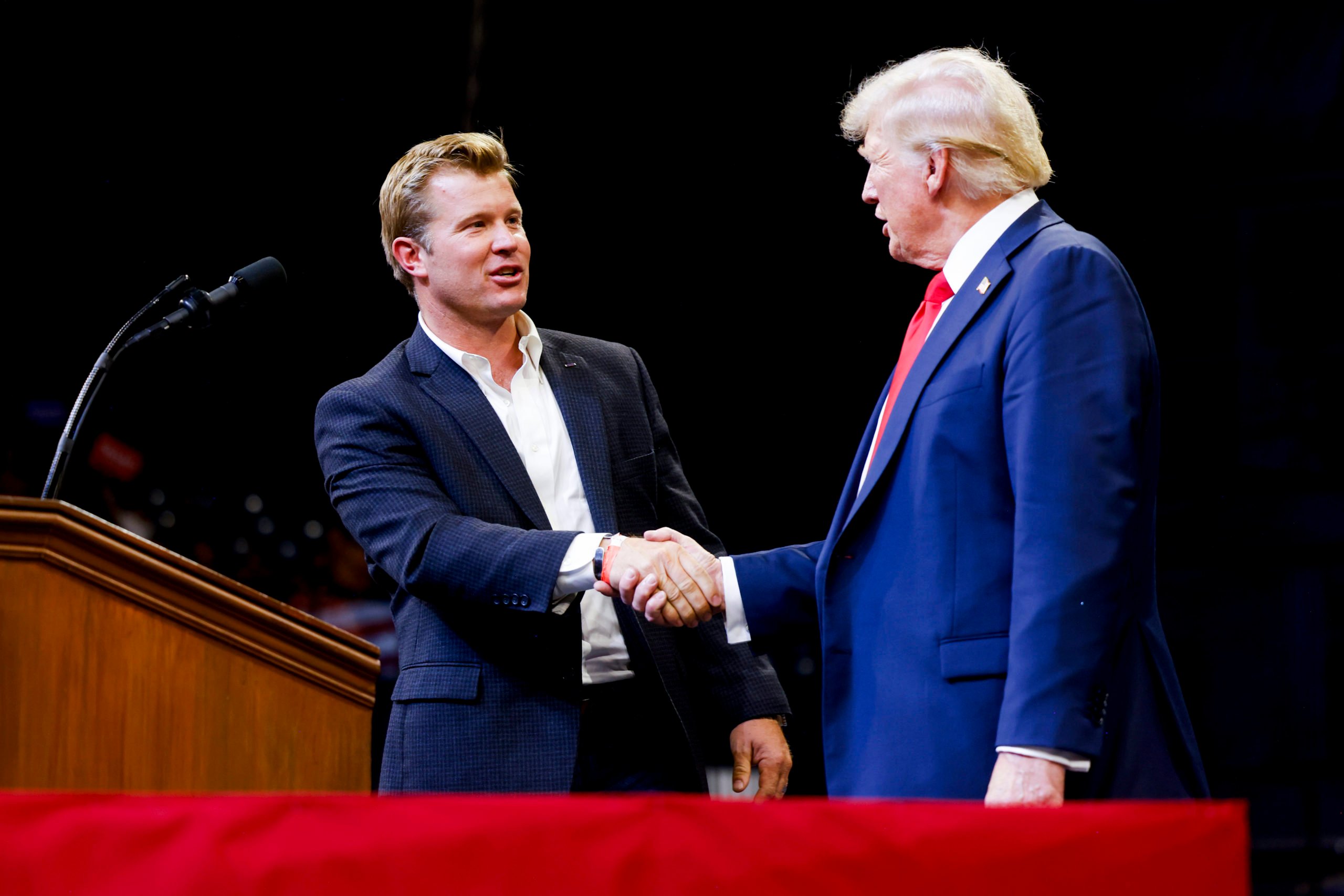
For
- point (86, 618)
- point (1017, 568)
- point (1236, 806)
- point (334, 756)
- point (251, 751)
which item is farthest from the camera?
point (334, 756)

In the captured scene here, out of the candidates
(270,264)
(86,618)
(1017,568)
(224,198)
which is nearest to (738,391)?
(224,198)

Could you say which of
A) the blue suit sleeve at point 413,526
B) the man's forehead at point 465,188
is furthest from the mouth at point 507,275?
the blue suit sleeve at point 413,526

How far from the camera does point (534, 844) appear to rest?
0.87 m

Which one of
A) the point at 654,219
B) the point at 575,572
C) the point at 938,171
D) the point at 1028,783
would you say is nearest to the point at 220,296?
the point at 575,572

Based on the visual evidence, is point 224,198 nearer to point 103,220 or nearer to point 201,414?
point 103,220

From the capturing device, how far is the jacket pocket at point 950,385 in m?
1.54

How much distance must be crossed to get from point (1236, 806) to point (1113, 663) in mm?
593

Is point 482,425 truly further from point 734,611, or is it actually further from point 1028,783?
point 1028,783

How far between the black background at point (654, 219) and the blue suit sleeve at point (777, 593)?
2786 millimetres

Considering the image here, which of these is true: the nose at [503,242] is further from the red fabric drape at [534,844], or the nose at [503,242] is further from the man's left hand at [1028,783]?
the red fabric drape at [534,844]

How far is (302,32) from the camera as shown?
4672 mm

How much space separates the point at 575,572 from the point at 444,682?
236 mm

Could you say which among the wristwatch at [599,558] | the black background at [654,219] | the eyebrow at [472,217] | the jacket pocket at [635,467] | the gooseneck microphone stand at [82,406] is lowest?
the wristwatch at [599,558]

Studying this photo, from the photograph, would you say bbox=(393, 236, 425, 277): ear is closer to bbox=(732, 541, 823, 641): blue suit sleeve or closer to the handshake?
the handshake
